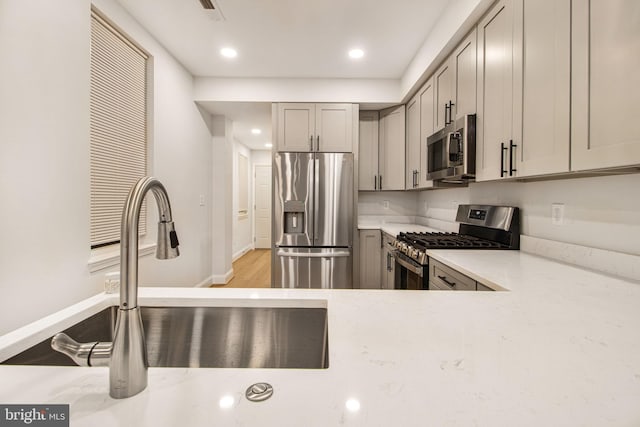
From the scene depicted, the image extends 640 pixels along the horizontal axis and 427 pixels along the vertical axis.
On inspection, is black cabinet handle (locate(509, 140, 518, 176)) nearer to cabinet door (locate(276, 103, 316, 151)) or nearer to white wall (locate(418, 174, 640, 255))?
white wall (locate(418, 174, 640, 255))

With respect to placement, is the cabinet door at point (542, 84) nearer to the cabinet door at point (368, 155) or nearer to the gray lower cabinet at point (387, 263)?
the gray lower cabinet at point (387, 263)

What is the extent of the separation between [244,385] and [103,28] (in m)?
2.69

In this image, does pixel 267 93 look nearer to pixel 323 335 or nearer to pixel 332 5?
pixel 332 5

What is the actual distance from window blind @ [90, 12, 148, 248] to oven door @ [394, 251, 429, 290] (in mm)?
2180


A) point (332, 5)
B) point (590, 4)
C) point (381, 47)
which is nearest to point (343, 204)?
point (381, 47)

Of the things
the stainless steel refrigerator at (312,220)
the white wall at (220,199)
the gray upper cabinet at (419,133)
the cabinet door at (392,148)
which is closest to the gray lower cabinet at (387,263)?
the stainless steel refrigerator at (312,220)

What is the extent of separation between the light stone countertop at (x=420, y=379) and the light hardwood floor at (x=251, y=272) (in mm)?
3325

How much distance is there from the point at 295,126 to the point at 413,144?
1354 mm

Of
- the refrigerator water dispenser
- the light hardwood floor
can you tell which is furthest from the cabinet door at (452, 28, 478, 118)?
the light hardwood floor

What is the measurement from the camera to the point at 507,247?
6.22 feet

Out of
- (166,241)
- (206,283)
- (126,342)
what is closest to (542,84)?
(166,241)

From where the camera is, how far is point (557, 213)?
163 cm

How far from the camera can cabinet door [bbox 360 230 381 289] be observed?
3.37 metres

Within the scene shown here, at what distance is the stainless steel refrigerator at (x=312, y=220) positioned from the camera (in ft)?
10.6
